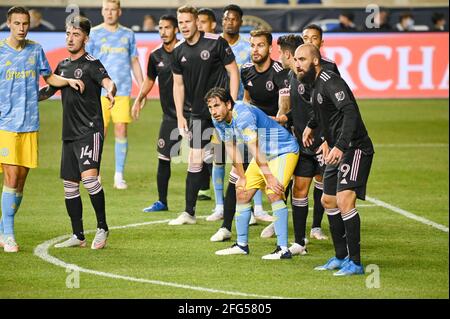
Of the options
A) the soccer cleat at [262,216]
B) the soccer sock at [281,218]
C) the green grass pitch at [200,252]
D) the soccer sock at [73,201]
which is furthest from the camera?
the soccer cleat at [262,216]

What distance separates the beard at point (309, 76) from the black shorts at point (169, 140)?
4609 mm

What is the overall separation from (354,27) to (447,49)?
2140 millimetres

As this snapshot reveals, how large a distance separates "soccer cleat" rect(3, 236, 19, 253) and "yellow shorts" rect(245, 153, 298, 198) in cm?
252

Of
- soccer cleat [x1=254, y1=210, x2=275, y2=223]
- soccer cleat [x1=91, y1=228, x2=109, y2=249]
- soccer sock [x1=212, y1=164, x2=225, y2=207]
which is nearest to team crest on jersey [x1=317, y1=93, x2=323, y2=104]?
soccer cleat [x1=91, y1=228, x2=109, y2=249]

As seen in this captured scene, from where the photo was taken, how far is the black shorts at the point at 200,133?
13.4 meters

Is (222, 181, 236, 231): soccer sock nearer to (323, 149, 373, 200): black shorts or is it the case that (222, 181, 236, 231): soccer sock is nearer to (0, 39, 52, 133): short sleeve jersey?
(323, 149, 373, 200): black shorts

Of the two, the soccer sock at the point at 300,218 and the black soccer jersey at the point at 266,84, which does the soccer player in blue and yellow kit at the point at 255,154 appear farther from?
the black soccer jersey at the point at 266,84

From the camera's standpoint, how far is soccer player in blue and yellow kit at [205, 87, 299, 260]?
11.1 meters

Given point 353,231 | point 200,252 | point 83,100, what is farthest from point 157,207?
point 353,231

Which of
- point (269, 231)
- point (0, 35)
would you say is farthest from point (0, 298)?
point (0, 35)

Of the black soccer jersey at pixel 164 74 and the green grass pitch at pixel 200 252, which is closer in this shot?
the green grass pitch at pixel 200 252

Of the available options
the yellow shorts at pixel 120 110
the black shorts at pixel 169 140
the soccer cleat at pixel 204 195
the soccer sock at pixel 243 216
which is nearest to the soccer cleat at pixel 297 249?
the soccer sock at pixel 243 216

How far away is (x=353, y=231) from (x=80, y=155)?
10.0ft

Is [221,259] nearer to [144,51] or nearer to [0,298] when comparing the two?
[0,298]
